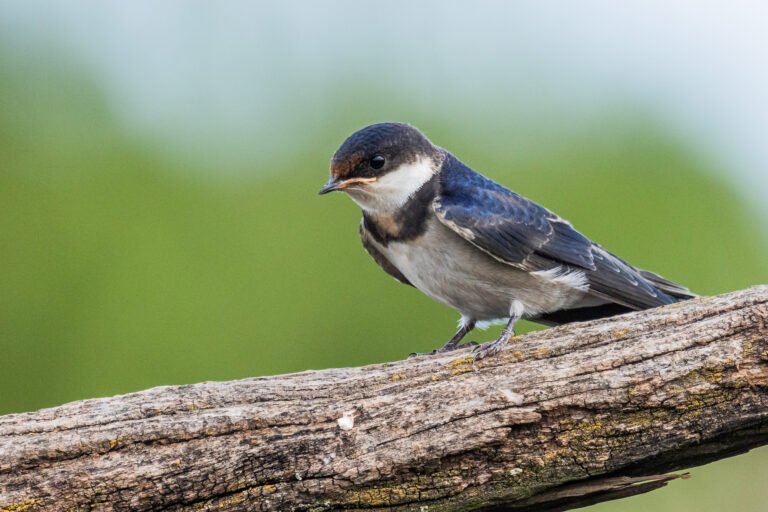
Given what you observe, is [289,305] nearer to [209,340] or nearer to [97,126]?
[209,340]

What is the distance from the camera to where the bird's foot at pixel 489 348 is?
4.70m

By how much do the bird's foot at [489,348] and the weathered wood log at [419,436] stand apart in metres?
0.25

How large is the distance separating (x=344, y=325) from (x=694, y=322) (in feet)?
15.9

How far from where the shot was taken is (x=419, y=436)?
4184mm

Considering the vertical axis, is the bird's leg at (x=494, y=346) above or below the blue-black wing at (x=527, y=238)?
below

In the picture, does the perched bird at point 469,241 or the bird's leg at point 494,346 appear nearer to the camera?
the bird's leg at point 494,346

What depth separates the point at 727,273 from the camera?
31.4ft

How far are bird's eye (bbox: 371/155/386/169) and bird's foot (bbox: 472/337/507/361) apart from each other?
1257mm

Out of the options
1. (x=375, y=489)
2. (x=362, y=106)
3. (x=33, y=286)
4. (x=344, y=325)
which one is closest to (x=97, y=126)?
(x=33, y=286)

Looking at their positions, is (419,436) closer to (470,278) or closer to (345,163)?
(470,278)

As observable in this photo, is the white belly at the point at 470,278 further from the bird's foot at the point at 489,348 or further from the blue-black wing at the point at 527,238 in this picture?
the bird's foot at the point at 489,348

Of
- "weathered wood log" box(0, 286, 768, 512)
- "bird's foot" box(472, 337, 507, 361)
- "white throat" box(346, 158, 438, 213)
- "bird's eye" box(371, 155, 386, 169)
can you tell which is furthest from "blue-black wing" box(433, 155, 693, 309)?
"weathered wood log" box(0, 286, 768, 512)

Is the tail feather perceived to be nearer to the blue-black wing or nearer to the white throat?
the blue-black wing

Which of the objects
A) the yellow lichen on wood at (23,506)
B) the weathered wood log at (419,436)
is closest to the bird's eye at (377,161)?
the weathered wood log at (419,436)
